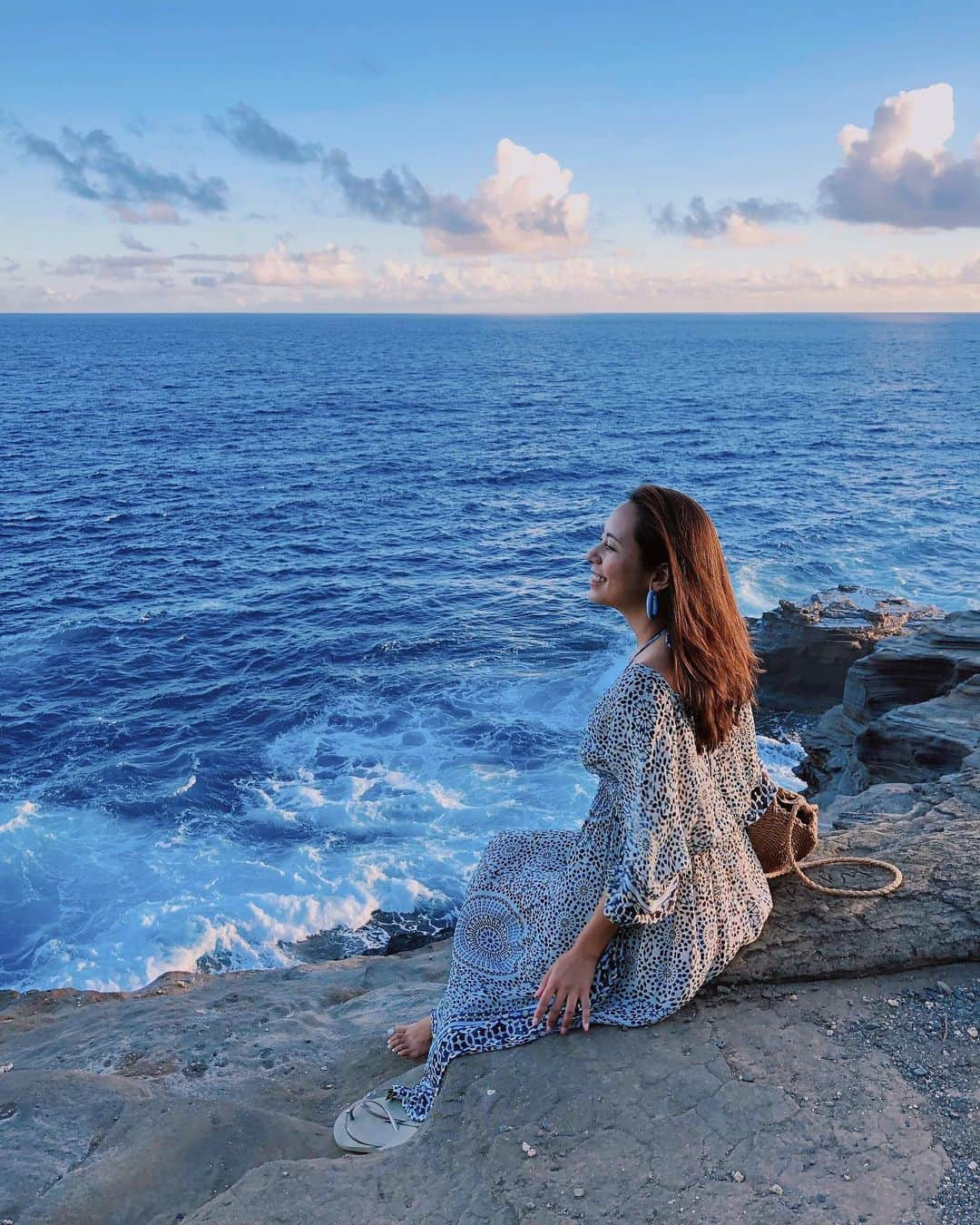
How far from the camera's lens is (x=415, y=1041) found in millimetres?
5602

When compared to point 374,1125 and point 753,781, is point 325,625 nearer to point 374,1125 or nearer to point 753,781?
point 374,1125

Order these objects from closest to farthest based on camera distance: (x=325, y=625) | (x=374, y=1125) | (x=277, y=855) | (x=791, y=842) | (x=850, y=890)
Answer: (x=374, y=1125) → (x=791, y=842) → (x=850, y=890) → (x=277, y=855) → (x=325, y=625)

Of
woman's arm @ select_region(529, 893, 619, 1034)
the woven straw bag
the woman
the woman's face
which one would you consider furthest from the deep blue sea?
the woman's face

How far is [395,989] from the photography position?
8727mm

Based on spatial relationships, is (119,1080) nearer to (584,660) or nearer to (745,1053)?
(745,1053)

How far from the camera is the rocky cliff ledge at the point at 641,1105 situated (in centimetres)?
399

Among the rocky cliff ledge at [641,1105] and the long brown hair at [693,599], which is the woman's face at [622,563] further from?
the rocky cliff ledge at [641,1105]

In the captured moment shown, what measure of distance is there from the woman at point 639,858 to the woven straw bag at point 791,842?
0.15m

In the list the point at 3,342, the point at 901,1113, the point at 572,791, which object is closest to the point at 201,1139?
the point at 901,1113

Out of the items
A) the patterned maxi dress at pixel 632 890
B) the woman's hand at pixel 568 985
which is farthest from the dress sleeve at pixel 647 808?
the woman's hand at pixel 568 985

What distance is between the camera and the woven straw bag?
5.12 m

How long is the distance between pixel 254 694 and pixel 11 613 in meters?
9.39

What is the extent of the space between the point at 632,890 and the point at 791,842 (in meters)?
1.61

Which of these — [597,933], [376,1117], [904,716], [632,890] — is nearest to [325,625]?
[904,716]
